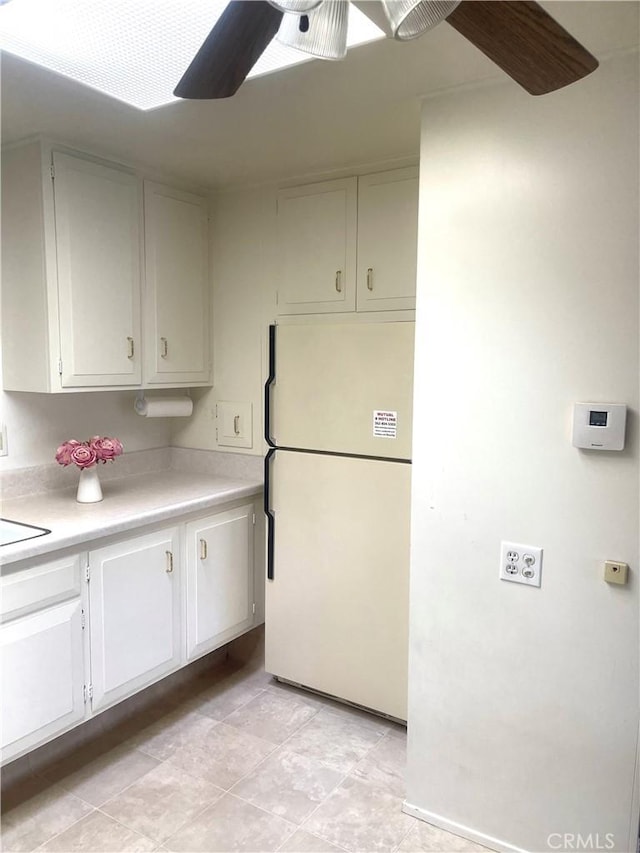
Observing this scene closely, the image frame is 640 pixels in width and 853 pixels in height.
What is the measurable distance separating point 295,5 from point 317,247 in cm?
171

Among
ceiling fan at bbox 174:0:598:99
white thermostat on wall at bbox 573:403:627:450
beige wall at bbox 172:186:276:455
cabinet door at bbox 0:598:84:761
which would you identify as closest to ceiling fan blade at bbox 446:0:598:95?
ceiling fan at bbox 174:0:598:99

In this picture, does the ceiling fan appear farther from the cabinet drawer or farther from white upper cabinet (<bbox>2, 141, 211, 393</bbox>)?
A: the cabinet drawer

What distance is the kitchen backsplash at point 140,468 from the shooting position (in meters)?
2.48

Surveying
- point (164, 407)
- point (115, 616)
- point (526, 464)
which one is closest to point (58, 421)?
point (164, 407)

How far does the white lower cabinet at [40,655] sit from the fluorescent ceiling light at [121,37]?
5.00 feet

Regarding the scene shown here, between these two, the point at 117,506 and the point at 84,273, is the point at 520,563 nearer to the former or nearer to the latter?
the point at 117,506

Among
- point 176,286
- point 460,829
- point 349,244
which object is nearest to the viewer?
point 460,829

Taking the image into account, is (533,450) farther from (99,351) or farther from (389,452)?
(99,351)

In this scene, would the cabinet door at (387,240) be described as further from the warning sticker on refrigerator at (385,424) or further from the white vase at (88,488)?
the white vase at (88,488)

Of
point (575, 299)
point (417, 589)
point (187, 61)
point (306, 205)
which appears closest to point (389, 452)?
point (417, 589)

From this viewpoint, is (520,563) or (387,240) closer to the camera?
(520,563)

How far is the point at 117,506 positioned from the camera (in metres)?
2.38

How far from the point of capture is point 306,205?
104 inches

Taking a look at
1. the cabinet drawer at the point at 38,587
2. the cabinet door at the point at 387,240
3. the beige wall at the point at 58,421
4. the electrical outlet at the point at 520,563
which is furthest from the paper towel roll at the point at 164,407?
the electrical outlet at the point at 520,563
